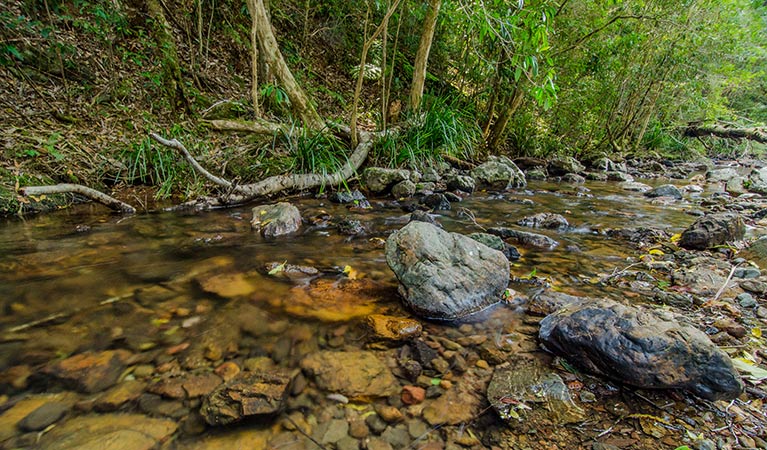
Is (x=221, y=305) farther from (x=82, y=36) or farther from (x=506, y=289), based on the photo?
(x=82, y=36)

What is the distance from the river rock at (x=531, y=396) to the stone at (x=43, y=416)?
1767 mm

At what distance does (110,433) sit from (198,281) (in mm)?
1324

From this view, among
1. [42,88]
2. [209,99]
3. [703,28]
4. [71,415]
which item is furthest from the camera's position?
[703,28]

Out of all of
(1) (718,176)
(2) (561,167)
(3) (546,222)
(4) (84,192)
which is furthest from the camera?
(1) (718,176)

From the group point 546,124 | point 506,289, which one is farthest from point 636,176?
point 506,289

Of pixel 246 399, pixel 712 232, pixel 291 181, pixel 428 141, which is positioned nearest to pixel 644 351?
pixel 246 399

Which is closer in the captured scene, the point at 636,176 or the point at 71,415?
the point at 71,415

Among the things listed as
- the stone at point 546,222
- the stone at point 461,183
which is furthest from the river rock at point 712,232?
the stone at point 461,183

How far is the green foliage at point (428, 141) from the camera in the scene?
6.87m

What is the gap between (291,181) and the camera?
215 inches

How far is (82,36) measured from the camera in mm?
6559

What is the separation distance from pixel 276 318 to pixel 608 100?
509 inches

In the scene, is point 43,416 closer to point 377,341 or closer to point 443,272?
point 377,341

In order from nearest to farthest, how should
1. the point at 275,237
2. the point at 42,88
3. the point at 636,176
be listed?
the point at 275,237 < the point at 42,88 < the point at 636,176
